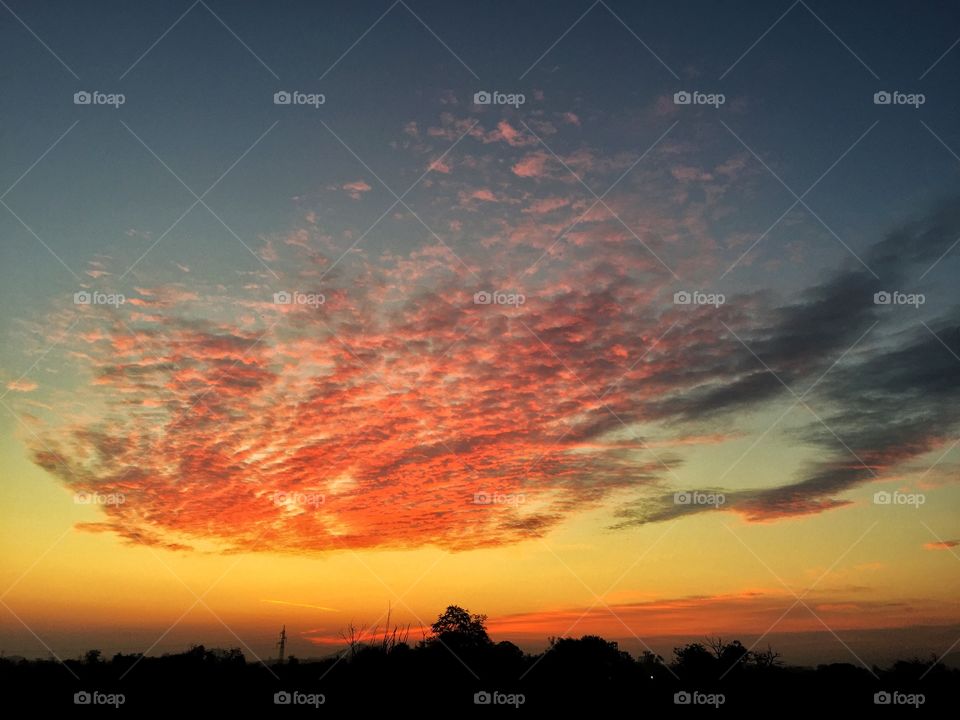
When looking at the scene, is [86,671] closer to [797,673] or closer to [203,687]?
[203,687]

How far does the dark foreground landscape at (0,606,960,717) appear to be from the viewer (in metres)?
48.2

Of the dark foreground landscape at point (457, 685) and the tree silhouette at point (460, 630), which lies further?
the tree silhouette at point (460, 630)

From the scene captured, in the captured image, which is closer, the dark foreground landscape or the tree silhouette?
the dark foreground landscape

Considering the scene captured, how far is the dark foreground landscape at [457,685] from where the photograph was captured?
4822 centimetres

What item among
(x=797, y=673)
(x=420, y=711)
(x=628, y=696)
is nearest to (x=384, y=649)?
(x=420, y=711)

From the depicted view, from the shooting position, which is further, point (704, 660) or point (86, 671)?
point (704, 660)

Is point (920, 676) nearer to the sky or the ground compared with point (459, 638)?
nearer to the ground

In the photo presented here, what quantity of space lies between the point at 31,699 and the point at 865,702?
5895cm

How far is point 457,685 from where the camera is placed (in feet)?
191

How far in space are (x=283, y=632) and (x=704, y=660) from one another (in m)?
52.3

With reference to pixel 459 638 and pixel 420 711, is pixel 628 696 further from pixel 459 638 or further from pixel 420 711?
pixel 459 638

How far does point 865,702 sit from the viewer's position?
57312mm

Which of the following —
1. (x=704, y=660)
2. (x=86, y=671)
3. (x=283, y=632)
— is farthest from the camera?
(x=704, y=660)

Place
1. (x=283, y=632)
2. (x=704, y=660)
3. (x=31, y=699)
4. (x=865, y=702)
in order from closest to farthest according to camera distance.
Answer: (x=31, y=699), (x=865, y=702), (x=283, y=632), (x=704, y=660)
